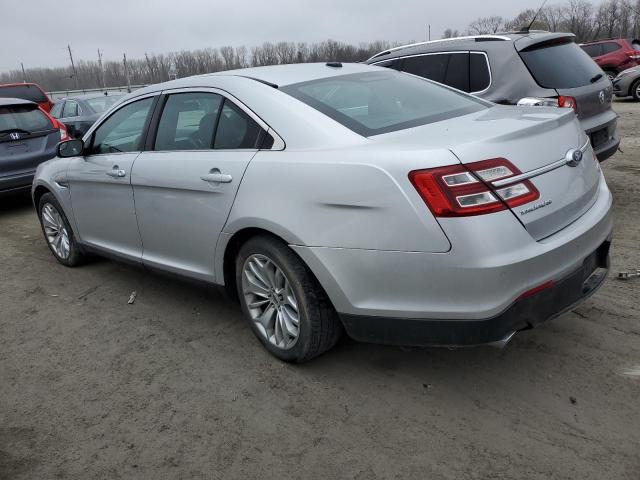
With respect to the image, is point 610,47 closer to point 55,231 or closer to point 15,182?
point 15,182

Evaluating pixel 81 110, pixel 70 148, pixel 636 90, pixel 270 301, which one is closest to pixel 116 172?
pixel 70 148

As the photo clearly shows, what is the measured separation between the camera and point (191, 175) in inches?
131

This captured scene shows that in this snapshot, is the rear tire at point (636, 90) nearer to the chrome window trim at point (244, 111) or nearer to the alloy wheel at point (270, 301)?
the chrome window trim at point (244, 111)

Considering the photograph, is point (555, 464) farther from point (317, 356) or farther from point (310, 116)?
point (310, 116)

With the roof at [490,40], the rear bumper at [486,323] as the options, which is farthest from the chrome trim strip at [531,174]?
the roof at [490,40]

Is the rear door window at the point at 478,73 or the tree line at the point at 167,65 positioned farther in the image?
the tree line at the point at 167,65

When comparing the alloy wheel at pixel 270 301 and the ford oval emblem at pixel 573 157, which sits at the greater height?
the ford oval emblem at pixel 573 157

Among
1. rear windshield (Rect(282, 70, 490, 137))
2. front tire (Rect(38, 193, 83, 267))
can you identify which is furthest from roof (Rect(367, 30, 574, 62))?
front tire (Rect(38, 193, 83, 267))

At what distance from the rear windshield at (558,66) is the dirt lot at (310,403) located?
2.10 metres

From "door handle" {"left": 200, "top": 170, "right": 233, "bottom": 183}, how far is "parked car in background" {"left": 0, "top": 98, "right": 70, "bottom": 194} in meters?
5.36

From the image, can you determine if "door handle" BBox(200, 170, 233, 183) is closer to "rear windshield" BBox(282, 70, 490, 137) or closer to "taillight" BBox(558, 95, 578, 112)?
"rear windshield" BBox(282, 70, 490, 137)

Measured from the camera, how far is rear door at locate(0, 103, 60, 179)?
749cm

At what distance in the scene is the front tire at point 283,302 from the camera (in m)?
2.85

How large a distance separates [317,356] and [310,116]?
1.28m
